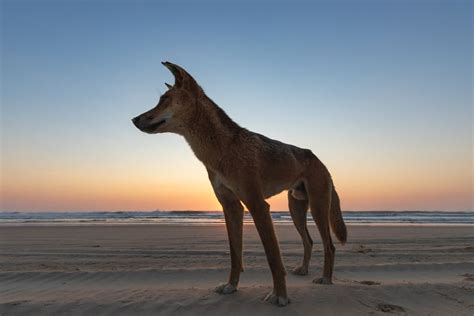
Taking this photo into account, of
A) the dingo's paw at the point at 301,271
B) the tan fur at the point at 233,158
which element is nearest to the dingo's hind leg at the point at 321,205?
the tan fur at the point at 233,158

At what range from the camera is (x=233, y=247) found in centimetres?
570

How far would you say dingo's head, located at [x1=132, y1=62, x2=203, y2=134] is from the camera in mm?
4879

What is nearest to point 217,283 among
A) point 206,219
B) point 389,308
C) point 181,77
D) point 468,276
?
point 389,308

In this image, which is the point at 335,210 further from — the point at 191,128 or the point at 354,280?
the point at 191,128

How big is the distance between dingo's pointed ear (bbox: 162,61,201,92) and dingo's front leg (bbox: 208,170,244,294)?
1210mm

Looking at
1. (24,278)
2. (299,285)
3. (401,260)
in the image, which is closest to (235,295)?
(299,285)

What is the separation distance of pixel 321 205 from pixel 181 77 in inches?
115

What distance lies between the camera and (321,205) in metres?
6.05

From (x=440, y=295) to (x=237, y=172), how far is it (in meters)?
3.63

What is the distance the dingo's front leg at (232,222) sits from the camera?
538cm

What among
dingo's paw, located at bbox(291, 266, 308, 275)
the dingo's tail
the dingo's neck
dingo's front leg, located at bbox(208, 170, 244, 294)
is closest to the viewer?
the dingo's neck

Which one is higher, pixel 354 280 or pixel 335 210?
pixel 335 210

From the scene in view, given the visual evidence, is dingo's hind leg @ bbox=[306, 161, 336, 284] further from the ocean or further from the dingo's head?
the ocean

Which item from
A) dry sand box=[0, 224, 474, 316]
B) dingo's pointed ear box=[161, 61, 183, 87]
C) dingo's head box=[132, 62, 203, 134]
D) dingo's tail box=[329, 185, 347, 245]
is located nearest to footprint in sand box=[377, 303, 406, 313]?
dry sand box=[0, 224, 474, 316]
